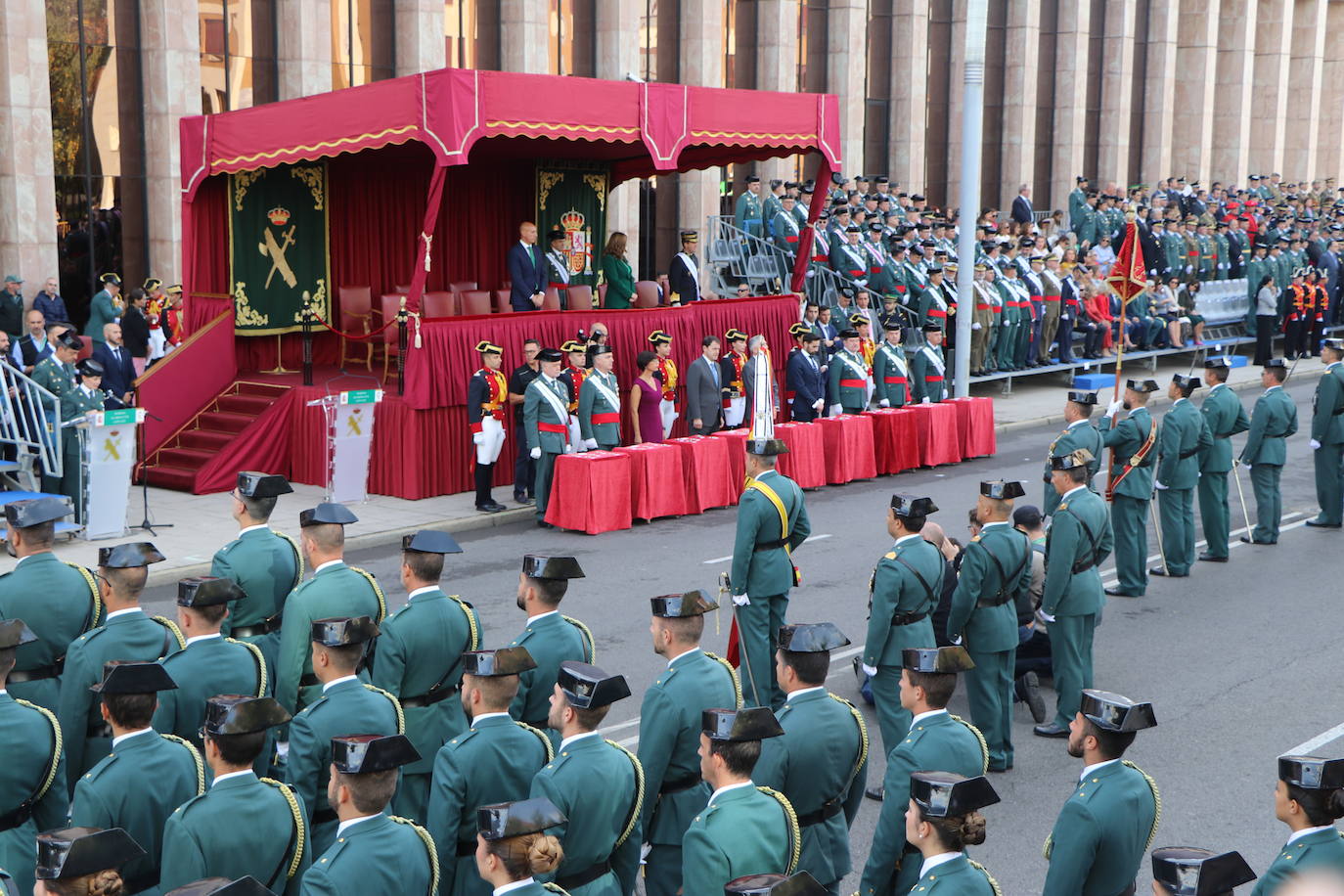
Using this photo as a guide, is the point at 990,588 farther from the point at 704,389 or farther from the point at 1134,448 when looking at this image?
the point at 704,389

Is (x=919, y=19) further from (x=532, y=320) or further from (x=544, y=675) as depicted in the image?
(x=544, y=675)

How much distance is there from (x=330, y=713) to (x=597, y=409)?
10079mm

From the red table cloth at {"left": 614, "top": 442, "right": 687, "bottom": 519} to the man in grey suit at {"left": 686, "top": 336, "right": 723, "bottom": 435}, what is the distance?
1.68 metres

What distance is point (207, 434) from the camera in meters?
17.3

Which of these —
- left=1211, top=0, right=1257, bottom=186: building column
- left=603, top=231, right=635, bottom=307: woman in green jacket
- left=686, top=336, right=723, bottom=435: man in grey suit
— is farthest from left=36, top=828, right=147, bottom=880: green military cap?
left=1211, top=0, right=1257, bottom=186: building column

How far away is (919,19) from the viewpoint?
33.5 meters

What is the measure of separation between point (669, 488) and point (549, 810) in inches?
455

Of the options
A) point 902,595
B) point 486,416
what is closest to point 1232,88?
point 486,416

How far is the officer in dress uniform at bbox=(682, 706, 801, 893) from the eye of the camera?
4914 mm

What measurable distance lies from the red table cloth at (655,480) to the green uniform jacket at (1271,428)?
227 inches

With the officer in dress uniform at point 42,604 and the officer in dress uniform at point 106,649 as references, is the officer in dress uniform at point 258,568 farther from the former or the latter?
the officer in dress uniform at point 106,649

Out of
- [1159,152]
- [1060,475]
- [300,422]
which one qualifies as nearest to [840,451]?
[300,422]

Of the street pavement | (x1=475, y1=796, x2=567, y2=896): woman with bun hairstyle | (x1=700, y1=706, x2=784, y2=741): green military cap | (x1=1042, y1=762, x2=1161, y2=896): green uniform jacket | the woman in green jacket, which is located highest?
the woman in green jacket

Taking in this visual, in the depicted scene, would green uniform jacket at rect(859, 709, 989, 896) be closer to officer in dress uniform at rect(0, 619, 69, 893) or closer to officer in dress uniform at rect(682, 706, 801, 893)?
officer in dress uniform at rect(682, 706, 801, 893)
